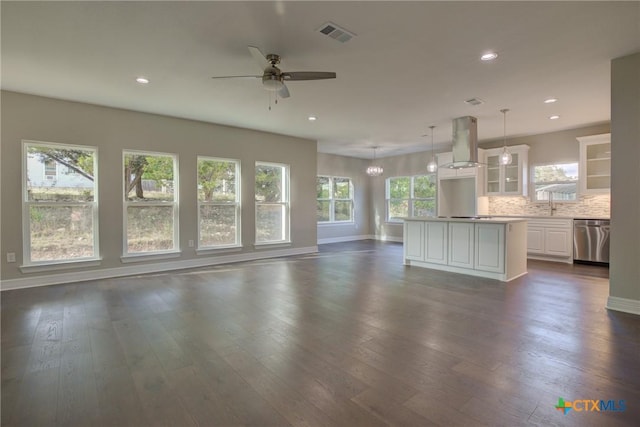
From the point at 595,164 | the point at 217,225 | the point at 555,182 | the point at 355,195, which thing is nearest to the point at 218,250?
the point at 217,225

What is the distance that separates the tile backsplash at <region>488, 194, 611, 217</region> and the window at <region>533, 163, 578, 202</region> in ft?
0.50

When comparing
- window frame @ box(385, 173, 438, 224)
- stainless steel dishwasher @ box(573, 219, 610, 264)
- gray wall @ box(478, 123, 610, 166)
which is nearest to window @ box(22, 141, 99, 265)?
window frame @ box(385, 173, 438, 224)

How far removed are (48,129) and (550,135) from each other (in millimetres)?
9303

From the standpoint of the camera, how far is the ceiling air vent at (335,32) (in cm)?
273

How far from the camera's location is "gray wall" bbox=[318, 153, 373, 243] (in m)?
9.58

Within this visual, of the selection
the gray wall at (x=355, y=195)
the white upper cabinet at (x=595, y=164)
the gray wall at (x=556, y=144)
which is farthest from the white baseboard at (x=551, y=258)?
the gray wall at (x=355, y=195)

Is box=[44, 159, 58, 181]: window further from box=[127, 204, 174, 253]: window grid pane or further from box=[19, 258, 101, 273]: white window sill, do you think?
box=[19, 258, 101, 273]: white window sill

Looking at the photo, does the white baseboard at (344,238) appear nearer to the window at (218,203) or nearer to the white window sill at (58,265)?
the window at (218,203)

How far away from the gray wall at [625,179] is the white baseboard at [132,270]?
5.60m

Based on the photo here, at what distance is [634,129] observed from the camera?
3275 mm

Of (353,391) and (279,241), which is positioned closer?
(353,391)

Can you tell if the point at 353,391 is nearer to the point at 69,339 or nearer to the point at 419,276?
the point at 69,339

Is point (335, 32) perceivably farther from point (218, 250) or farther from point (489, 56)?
point (218, 250)

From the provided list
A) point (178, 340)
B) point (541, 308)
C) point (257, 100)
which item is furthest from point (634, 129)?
point (178, 340)
